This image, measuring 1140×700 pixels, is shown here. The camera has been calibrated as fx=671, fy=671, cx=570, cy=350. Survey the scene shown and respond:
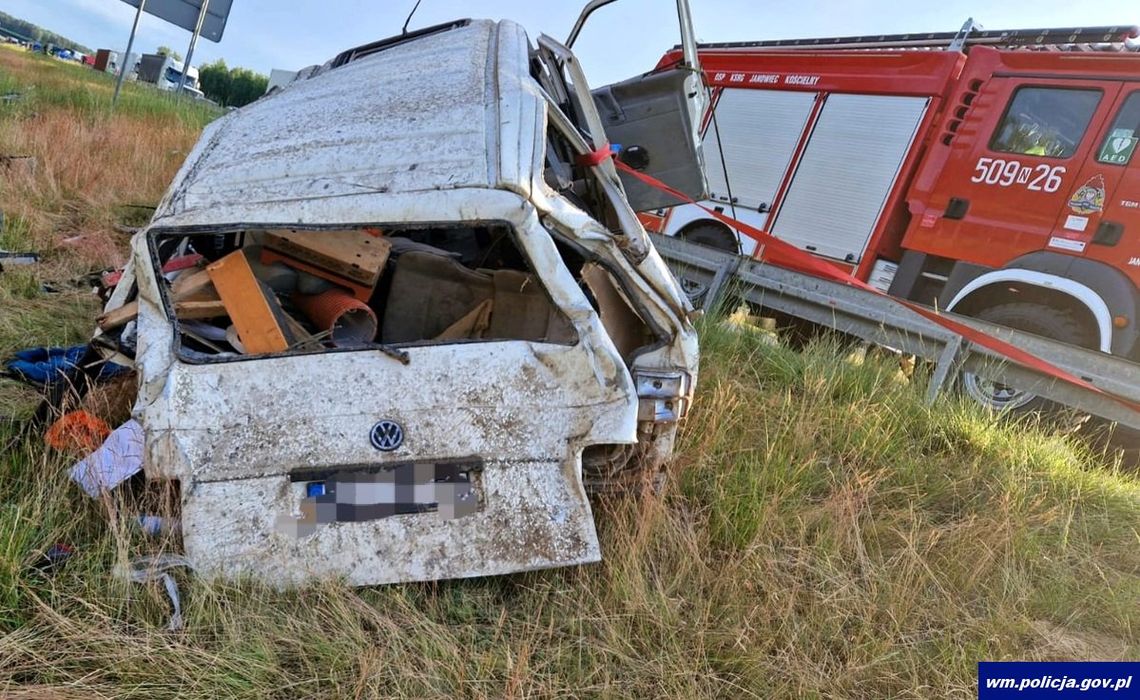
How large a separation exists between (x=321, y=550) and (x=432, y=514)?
33cm

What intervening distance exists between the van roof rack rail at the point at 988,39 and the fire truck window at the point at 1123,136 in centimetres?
72

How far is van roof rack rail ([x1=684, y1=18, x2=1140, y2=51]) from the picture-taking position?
207 inches

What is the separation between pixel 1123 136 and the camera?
468cm

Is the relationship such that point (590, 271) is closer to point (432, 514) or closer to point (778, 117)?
point (432, 514)

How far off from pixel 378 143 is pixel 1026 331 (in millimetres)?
4767

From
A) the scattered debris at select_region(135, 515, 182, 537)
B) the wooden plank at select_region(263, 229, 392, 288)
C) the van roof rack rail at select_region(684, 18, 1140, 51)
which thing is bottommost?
the scattered debris at select_region(135, 515, 182, 537)

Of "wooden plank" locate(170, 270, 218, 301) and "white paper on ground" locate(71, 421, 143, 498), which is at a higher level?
"wooden plank" locate(170, 270, 218, 301)

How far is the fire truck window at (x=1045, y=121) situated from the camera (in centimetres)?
491

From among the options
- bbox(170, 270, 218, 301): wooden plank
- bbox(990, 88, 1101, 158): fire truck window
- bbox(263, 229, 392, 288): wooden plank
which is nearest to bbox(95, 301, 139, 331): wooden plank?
bbox(170, 270, 218, 301): wooden plank

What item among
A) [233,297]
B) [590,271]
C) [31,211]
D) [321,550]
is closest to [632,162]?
[590,271]

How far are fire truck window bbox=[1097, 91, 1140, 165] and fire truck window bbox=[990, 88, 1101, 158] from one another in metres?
0.17

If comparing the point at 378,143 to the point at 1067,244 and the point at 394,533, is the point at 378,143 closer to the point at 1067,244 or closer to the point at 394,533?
the point at 394,533

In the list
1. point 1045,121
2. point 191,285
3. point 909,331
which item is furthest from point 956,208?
point 191,285

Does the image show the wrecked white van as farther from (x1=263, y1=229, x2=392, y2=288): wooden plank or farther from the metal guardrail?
the metal guardrail
